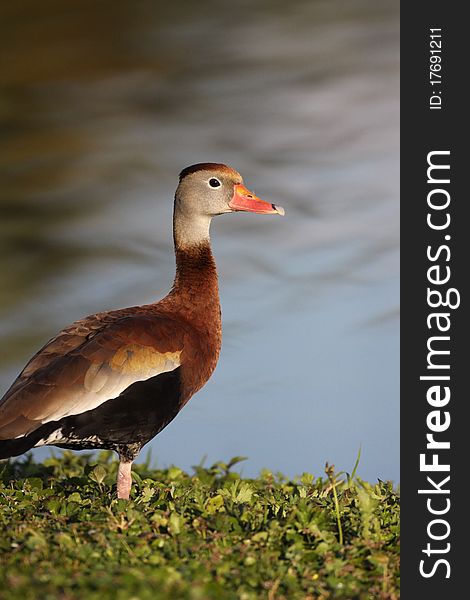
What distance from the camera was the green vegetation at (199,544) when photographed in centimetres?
305

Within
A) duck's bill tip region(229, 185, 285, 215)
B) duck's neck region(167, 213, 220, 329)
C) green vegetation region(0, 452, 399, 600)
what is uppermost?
duck's bill tip region(229, 185, 285, 215)

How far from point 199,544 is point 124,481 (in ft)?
3.89

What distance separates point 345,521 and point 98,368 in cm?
145

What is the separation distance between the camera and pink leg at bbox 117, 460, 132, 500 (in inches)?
182

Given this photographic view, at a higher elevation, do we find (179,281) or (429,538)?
(179,281)

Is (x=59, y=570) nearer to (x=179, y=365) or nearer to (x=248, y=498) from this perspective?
(x=248, y=498)

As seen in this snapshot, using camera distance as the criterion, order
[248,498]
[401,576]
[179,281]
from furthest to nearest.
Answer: [179,281]
[248,498]
[401,576]

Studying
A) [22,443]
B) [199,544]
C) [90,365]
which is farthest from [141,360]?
[199,544]

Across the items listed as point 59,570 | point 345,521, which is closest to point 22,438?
point 59,570

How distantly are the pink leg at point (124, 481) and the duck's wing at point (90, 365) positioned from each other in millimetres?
414

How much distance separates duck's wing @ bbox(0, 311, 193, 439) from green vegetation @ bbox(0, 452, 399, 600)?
0.45 meters

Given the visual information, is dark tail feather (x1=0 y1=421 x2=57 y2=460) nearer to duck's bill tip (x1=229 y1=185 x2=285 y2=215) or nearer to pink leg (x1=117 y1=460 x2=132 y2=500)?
pink leg (x1=117 y1=460 x2=132 y2=500)

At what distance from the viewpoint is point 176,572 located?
10.4 ft

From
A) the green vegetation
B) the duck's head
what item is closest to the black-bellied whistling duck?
the green vegetation
